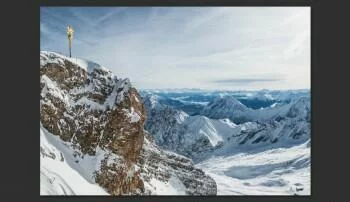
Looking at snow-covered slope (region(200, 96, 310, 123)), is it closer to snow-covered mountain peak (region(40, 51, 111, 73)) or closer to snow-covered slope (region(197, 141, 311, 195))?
snow-covered slope (region(197, 141, 311, 195))

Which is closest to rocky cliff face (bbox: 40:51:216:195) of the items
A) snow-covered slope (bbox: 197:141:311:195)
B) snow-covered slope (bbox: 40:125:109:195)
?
snow-covered slope (bbox: 40:125:109:195)

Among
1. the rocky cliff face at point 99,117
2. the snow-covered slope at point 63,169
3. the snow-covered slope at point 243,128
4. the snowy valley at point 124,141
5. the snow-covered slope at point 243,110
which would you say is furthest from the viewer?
the snow-covered slope at point 243,128

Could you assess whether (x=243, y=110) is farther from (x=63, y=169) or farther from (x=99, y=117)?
(x=63, y=169)

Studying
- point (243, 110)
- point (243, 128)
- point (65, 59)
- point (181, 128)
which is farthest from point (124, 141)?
point (181, 128)

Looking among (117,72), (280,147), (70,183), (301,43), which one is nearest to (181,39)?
(117,72)

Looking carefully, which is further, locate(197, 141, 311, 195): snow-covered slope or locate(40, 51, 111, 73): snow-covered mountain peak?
locate(197, 141, 311, 195): snow-covered slope

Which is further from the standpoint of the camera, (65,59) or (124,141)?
(124,141)

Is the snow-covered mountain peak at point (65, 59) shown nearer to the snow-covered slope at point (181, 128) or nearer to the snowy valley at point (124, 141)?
the snowy valley at point (124, 141)

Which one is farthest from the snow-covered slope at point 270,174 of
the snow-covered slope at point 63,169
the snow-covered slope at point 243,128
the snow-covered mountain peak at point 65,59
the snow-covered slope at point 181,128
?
the snow-covered mountain peak at point 65,59
